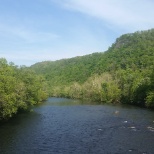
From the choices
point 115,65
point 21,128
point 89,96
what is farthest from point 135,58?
point 21,128

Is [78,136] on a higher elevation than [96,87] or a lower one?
lower

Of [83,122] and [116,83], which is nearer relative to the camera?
[83,122]

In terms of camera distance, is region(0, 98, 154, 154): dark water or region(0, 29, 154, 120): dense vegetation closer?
region(0, 98, 154, 154): dark water

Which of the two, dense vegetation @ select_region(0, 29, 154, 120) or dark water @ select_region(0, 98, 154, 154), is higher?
dense vegetation @ select_region(0, 29, 154, 120)

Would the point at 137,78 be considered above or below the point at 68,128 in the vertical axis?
above

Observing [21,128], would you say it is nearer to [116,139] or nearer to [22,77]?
[116,139]

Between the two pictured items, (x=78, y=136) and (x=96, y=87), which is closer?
(x=78, y=136)

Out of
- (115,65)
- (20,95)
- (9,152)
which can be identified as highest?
(115,65)

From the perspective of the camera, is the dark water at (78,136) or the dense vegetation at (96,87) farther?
the dense vegetation at (96,87)

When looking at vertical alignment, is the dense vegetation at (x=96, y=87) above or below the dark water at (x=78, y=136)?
above

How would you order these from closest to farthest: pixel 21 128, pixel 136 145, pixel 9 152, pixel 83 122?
pixel 9 152, pixel 136 145, pixel 21 128, pixel 83 122

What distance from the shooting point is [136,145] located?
1731 inches

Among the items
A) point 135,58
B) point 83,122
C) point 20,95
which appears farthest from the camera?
point 135,58

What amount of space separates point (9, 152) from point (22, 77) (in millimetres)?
58701
